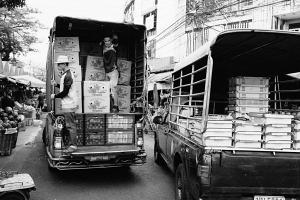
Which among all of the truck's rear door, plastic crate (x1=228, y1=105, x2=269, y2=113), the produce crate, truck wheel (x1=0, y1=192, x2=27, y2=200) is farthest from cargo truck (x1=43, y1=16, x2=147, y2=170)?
the truck's rear door

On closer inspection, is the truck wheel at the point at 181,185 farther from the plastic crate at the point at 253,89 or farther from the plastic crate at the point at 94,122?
the plastic crate at the point at 94,122

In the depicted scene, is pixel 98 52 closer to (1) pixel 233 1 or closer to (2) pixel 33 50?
(1) pixel 233 1

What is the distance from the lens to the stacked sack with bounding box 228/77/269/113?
507 cm

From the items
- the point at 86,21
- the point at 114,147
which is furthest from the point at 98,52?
the point at 114,147

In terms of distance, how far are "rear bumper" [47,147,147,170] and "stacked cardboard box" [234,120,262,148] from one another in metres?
2.59

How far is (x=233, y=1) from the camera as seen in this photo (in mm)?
17094

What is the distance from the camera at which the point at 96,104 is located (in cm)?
687

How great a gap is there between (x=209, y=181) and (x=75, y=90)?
374 centimetres

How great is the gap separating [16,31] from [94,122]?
21.5 metres

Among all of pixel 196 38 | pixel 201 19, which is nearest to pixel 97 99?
pixel 201 19

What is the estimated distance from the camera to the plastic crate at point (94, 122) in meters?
6.53

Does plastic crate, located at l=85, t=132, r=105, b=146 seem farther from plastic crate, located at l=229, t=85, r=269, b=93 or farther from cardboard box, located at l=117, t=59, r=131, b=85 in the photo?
plastic crate, located at l=229, t=85, r=269, b=93

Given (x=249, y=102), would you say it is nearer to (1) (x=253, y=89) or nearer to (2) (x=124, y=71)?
(1) (x=253, y=89)

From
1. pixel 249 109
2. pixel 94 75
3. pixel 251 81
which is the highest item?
pixel 94 75
